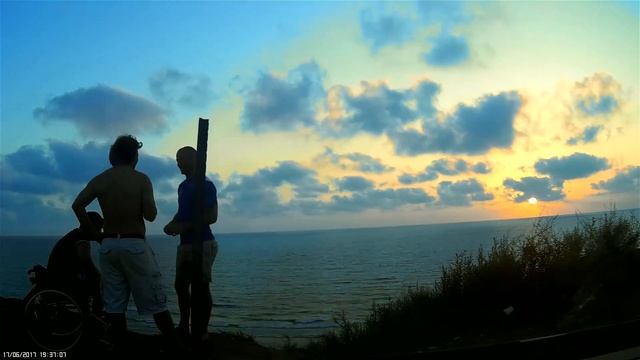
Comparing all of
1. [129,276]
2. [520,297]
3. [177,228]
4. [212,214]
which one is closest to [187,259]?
[177,228]

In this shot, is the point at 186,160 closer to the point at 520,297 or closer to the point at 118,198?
the point at 118,198

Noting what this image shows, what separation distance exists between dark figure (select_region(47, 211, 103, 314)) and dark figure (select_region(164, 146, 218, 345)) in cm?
88

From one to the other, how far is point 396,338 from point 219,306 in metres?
15.8

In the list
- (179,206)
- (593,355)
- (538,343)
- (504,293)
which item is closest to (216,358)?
(179,206)

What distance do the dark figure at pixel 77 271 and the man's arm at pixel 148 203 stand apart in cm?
110

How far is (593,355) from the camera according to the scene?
6.16 meters

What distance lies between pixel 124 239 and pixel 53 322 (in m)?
1.68

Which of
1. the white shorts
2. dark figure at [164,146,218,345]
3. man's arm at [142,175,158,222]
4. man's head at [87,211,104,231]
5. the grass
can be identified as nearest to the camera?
the white shorts

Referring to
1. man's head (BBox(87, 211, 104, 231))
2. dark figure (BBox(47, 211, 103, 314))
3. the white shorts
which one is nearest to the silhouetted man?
the white shorts

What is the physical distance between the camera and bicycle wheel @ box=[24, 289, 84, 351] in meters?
5.50

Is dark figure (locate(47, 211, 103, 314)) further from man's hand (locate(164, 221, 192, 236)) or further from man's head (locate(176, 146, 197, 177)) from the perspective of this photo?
man's head (locate(176, 146, 197, 177))

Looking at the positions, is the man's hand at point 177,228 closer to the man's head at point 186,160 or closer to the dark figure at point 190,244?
the dark figure at point 190,244

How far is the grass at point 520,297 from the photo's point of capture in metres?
8.05

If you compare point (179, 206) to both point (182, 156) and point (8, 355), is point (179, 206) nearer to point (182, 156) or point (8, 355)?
point (182, 156)
